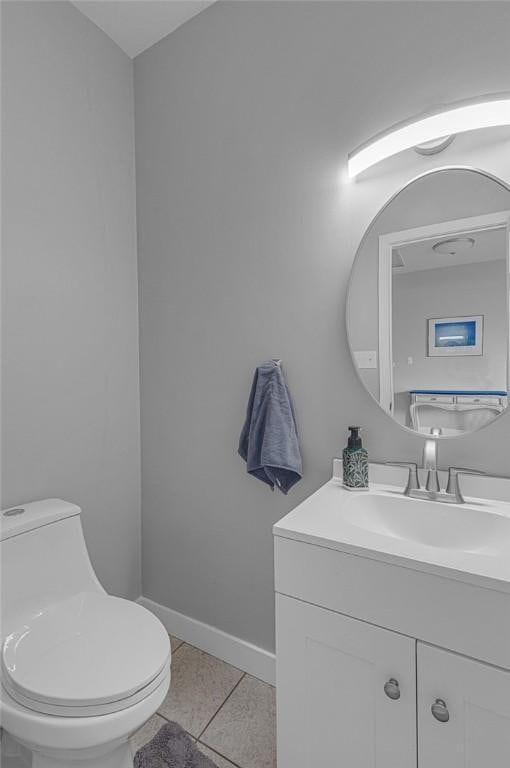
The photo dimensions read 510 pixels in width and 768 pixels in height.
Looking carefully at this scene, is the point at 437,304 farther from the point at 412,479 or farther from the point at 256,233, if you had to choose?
the point at 256,233

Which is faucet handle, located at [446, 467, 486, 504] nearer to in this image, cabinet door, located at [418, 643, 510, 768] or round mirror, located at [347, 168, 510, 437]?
round mirror, located at [347, 168, 510, 437]

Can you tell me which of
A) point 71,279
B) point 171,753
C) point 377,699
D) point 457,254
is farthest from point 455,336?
point 171,753

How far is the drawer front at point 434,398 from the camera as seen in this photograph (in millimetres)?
1180

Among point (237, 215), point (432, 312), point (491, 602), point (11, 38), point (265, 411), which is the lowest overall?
point (491, 602)

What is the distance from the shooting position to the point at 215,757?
1241 millimetres

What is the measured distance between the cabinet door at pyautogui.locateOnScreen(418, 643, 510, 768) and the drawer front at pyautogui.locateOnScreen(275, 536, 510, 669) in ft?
0.11

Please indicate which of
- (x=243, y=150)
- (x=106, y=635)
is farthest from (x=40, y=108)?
(x=106, y=635)

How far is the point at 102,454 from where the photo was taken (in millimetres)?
1741

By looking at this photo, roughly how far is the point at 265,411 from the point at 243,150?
1020 mm

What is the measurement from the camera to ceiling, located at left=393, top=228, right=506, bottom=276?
111 centimetres

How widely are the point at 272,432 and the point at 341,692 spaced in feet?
2.36

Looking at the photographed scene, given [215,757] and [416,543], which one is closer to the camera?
[416,543]

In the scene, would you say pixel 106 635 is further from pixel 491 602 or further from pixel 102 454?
pixel 491 602

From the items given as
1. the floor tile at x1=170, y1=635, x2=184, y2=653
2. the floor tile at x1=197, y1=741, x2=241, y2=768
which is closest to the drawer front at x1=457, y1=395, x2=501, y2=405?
the floor tile at x1=197, y1=741, x2=241, y2=768
